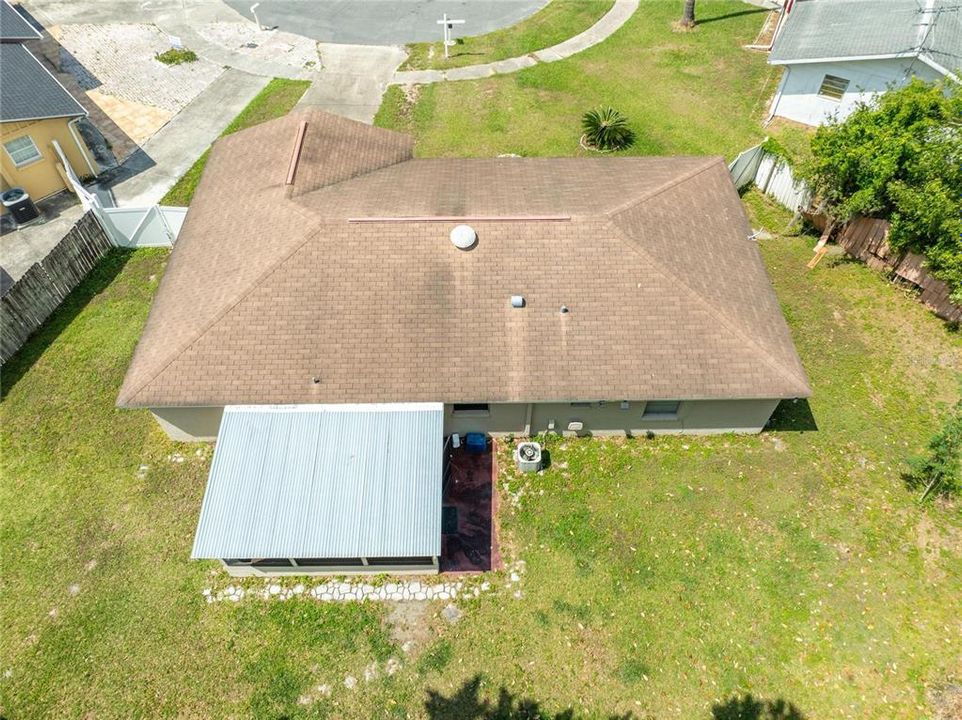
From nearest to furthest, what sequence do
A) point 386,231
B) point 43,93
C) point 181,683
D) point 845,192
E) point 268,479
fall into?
point 181,683 → point 268,479 → point 386,231 → point 845,192 → point 43,93

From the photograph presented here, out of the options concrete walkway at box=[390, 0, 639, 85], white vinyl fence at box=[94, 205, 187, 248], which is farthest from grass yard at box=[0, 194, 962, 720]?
concrete walkway at box=[390, 0, 639, 85]

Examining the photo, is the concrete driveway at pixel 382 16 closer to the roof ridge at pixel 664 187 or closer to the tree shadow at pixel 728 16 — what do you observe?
the tree shadow at pixel 728 16

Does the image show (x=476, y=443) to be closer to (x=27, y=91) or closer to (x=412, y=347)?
(x=412, y=347)

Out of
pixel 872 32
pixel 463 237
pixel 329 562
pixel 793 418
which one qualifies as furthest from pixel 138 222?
pixel 872 32

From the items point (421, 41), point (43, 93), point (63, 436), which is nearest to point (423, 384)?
point (63, 436)

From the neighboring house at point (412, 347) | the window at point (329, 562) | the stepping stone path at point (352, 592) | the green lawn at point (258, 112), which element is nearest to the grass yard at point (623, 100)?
the green lawn at point (258, 112)

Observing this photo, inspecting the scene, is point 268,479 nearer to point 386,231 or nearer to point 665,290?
point 386,231
